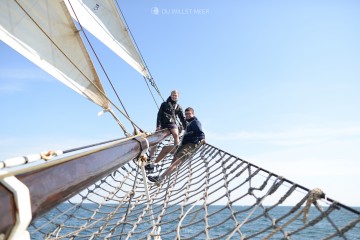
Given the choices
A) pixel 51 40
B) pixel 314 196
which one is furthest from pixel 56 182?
pixel 51 40

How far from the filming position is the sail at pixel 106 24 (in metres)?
4.50

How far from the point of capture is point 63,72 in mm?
3209

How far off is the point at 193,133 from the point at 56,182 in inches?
177

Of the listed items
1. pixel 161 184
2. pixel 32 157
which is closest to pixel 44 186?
pixel 32 157

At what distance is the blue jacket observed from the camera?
18.6 feet

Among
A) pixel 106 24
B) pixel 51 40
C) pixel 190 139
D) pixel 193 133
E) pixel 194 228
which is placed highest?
pixel 106 24

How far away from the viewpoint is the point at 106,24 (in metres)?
4.80

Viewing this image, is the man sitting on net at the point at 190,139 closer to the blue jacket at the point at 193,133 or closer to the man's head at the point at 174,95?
the blue jacket at the point at 193,133

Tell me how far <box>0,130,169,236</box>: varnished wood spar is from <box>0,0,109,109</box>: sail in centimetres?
114

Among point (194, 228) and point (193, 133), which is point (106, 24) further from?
point (194, 228)

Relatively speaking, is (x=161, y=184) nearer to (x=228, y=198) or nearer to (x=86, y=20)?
(x=228, y=198)

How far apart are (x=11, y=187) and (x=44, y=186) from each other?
241 mm

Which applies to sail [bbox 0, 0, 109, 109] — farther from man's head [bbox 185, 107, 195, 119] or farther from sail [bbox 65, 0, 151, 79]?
man's head [bbox 185, 107, 195, 119]

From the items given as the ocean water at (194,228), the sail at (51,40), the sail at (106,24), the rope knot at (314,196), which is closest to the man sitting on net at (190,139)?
the ocean water at (194,228)
